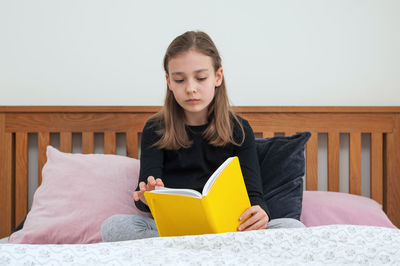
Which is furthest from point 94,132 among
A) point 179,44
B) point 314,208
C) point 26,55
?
point 314,208

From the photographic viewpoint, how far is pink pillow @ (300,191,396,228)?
3.70 feet

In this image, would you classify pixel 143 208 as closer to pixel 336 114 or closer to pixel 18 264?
pixel 18 264

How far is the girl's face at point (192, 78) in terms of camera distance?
99cm

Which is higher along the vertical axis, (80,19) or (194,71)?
(80,19)

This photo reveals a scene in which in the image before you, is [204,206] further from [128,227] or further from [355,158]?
[355,158]

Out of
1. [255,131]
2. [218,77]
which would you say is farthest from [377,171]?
A: [218,77]

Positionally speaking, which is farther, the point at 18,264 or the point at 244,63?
the point at 244,63

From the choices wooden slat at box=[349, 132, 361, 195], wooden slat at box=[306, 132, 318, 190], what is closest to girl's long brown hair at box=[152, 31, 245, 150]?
wooden slat at box=[306, 132, 318, 190]

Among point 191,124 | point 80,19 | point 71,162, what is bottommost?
point 71,162

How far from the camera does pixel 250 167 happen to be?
107cm

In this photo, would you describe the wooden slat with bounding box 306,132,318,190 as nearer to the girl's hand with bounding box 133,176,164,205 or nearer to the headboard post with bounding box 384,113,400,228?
the headboard post with bounding box 384,113,400,228

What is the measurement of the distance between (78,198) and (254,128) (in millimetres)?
704

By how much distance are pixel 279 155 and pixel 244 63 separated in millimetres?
495

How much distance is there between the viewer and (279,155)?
1.17 m
